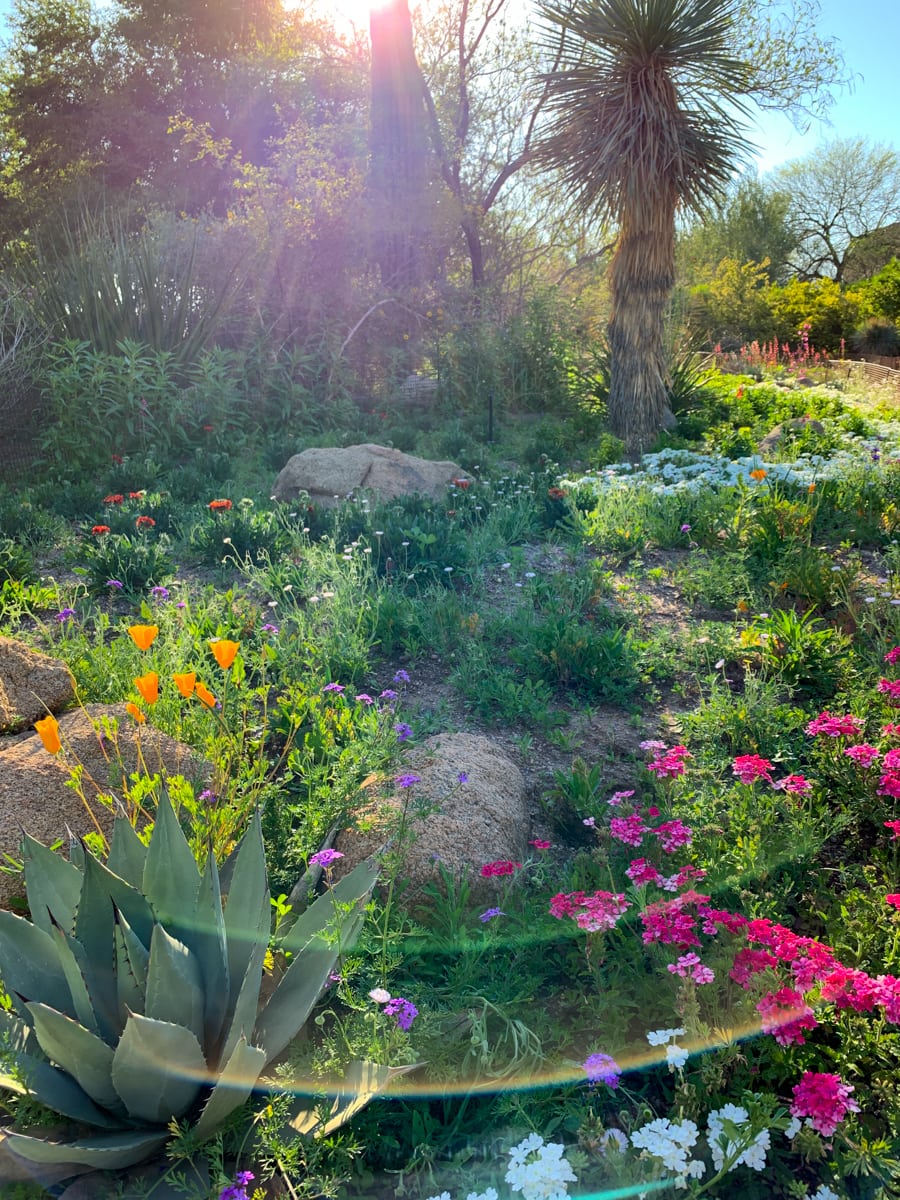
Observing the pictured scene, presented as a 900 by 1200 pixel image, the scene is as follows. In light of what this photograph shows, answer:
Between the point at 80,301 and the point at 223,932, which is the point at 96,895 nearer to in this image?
the point at 223,932

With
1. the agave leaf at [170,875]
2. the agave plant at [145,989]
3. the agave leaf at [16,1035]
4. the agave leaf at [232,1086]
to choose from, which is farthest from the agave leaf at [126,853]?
the agave leaf at [232,1086]

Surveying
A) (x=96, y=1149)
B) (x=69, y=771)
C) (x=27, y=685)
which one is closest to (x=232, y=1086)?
(x=96, y=1149)

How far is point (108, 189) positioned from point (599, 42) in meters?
14.8

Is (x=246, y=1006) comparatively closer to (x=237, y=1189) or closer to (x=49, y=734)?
(x=237, y=1189)

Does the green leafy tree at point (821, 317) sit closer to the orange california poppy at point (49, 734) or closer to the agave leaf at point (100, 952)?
the orange california poppy at point (49, 734)

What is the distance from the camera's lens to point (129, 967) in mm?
1752

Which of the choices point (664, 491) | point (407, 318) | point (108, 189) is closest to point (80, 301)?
point (407, 318)

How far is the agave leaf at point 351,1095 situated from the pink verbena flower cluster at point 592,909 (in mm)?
457

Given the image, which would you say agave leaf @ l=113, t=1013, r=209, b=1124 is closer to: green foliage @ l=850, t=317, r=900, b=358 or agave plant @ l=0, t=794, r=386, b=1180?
agave plant @ l=0, t=794, r=386, b=1180

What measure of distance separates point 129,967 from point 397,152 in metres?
13.4

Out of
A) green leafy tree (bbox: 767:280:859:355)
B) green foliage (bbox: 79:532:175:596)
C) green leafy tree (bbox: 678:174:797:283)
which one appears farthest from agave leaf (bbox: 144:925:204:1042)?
green leafy tree (bbox: 678:174:797:283)

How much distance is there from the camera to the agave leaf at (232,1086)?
157 centimetres

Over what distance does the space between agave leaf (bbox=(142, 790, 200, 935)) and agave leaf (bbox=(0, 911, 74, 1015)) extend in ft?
0.77

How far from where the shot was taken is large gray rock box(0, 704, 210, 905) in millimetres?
2529
